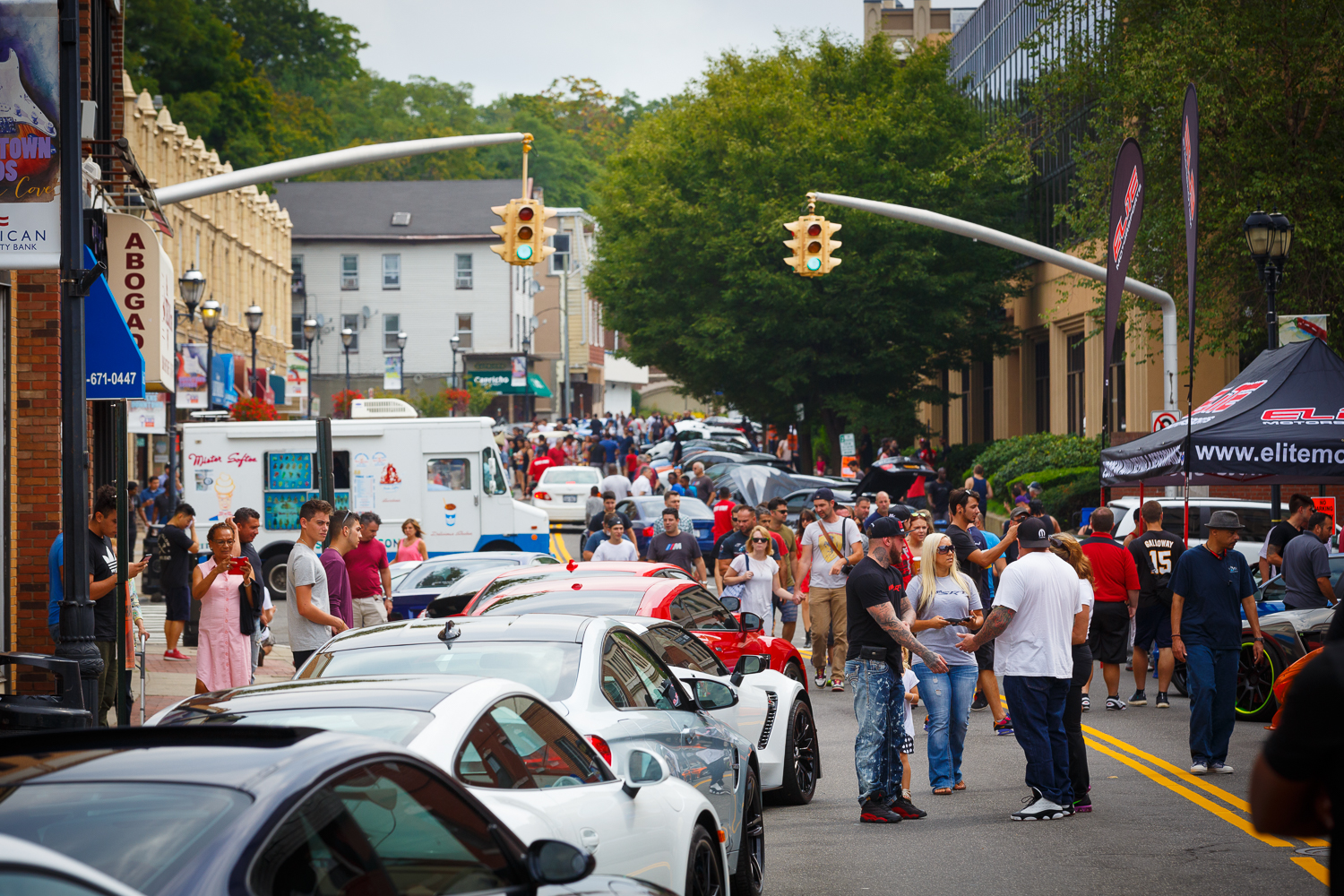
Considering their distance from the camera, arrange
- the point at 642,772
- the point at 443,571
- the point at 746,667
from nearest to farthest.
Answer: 1. the point at 642,772
2. the point at 746,667
3. the point at 443,571

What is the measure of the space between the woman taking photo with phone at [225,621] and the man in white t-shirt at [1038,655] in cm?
593

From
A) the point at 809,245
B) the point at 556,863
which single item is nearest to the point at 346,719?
the point at 556,863

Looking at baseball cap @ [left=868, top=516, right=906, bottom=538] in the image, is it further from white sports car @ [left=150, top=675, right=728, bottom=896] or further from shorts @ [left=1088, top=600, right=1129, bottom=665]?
shorts @ [left=1088, top=600, right=1129, bottom=665]

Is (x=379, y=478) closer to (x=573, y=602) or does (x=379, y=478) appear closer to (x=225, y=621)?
(x=225, y=621)

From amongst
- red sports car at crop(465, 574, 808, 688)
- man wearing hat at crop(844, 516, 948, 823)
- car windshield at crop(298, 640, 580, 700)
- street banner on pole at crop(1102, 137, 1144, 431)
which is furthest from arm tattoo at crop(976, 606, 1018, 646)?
street banner on pole at crop(1102, 137, 1144, 431)

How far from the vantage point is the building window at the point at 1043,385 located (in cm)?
4597

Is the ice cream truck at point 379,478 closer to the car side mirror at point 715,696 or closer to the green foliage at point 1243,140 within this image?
the green foliage at point 1243,140

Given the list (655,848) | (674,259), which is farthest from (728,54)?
(655,848)

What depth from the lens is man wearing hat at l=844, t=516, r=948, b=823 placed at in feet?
30.8

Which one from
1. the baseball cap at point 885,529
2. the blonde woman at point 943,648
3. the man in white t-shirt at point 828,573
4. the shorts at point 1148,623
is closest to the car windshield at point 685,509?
the man in white t-shirt at point 828,573

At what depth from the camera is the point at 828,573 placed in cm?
1608

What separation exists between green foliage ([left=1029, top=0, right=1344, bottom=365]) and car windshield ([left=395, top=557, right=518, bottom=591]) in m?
14.5

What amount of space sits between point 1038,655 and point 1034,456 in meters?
27.3

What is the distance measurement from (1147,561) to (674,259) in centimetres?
3057
